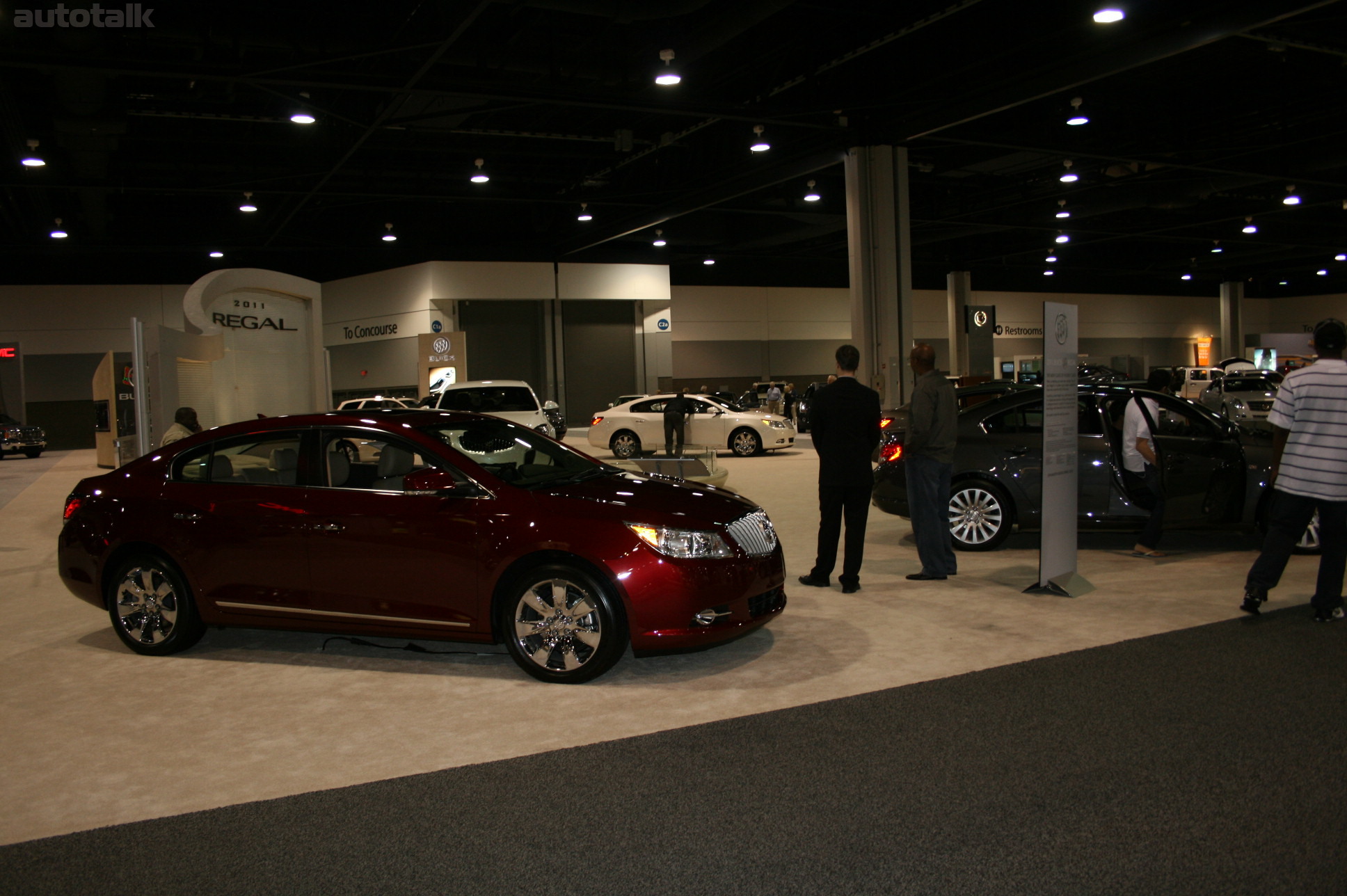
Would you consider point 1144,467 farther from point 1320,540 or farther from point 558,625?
point 558,625

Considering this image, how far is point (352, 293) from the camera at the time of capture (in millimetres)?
32531

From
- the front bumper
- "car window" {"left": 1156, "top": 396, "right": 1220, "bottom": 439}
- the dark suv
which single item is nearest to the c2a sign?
the front bumper

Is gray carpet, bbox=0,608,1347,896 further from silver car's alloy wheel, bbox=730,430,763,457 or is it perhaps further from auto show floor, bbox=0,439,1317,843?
silver car's alloy wheel, bbox=730,430,763,457

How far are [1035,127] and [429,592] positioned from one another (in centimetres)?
1838

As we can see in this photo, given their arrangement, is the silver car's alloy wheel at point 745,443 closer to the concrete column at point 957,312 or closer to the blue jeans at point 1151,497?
the blue jeans at point 1151,497

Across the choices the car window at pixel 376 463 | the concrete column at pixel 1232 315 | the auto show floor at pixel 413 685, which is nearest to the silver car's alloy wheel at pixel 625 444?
the auto show floor at pixel 413 685

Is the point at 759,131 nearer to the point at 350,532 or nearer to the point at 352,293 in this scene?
the point at 350,532

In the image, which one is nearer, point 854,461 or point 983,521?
point 854,461

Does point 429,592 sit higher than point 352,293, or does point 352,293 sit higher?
point 352,293

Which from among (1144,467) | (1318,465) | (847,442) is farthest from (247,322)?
(1318,465)

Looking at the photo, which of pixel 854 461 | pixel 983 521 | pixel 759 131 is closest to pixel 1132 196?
pixel 759 131

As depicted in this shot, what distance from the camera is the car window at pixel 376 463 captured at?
5488 mm

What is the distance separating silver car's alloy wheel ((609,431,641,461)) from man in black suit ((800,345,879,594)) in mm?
14658

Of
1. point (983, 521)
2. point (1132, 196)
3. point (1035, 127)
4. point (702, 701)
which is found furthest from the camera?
point (1132, 196)
